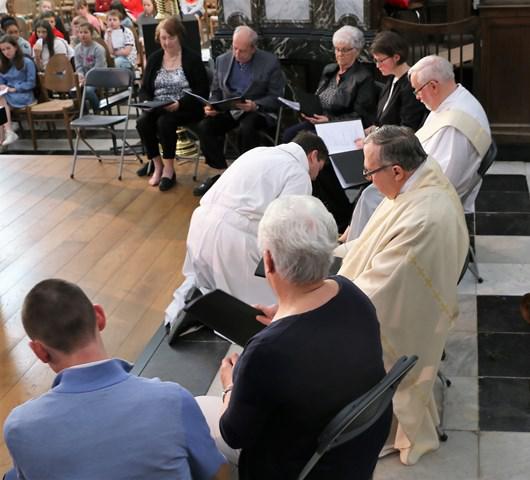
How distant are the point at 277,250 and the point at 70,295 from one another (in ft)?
1.83

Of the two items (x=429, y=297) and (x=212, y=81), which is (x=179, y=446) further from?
(x=212, y=81)

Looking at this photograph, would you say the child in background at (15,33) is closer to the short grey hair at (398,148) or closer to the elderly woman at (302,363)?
the short grey hair at (398,148)

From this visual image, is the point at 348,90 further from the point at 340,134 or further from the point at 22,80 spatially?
the point at 22,80

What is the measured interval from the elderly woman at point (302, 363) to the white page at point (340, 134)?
9.40ft

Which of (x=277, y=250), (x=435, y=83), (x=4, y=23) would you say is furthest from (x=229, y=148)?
(x=277, y=250)

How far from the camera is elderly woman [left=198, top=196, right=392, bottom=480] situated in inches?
84.4

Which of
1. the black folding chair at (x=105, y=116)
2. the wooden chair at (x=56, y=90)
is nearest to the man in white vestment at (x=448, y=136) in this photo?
the black folding chair at (x=105, y=116)

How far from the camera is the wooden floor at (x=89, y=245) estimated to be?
14.1ft

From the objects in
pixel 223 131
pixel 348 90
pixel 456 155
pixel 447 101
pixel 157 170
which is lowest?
pixel 157 170

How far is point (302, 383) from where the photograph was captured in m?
2.14

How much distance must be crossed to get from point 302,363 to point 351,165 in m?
2.91

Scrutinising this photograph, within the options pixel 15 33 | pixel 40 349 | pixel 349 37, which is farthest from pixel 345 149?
pixel 15 33

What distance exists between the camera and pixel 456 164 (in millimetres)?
4363

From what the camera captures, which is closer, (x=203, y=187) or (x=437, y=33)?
(x=203, y=187)
